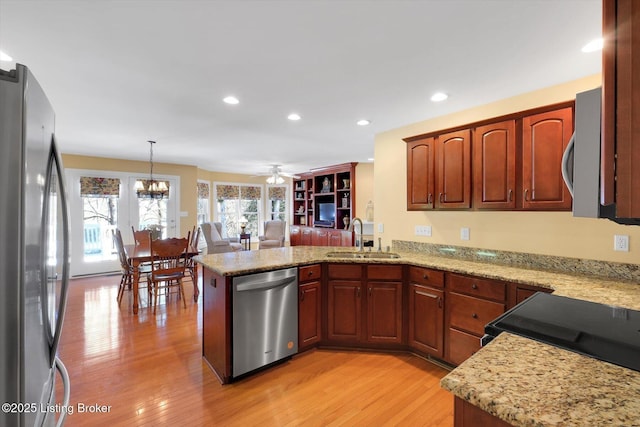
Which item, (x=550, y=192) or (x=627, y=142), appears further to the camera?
(x=550, y=192)

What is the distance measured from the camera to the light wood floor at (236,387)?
77.2 inches

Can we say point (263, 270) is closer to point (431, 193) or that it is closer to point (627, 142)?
point (431, 193)

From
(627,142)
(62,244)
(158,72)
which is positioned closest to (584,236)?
(627,142)

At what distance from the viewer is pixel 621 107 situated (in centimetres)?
63

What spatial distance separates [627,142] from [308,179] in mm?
7328

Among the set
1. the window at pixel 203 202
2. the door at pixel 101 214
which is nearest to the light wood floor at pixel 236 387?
Result: the door at pixel 101 214

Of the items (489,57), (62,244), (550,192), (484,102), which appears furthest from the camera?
(484,102)

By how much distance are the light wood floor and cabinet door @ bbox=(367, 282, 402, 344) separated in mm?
180

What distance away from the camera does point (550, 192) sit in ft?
7.20

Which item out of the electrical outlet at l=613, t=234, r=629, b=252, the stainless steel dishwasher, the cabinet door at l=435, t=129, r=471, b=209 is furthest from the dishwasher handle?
the electrical outlet at l=613, t=234, r=629, b=252

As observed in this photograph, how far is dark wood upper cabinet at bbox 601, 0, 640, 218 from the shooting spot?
1.99ft

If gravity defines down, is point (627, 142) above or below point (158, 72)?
below

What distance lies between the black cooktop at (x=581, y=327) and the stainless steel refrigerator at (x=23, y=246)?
1562mm

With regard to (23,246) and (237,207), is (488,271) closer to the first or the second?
(23,246)
